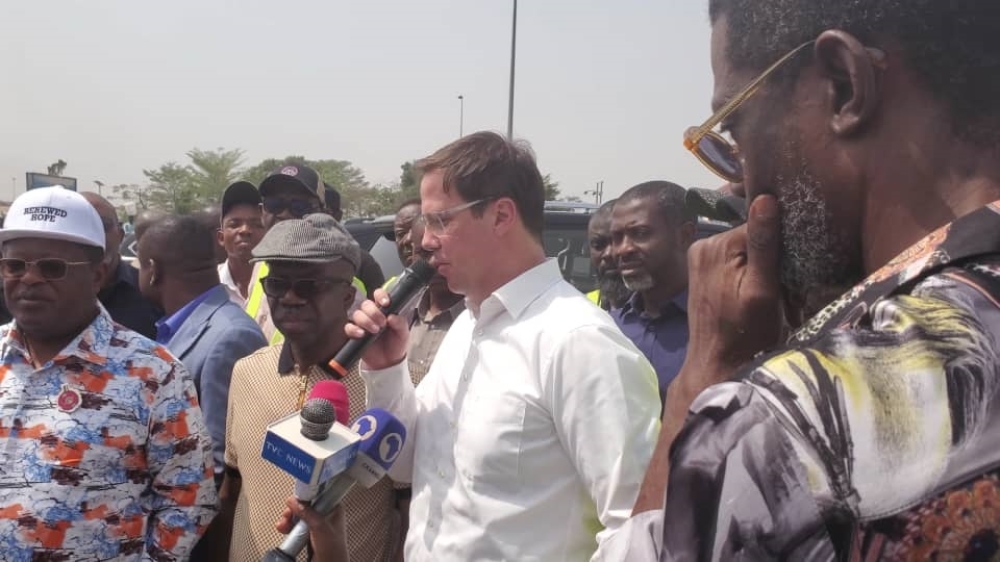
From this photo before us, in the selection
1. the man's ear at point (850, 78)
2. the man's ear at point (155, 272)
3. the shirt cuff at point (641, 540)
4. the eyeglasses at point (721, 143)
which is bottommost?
the man's ear at point (155, 272)

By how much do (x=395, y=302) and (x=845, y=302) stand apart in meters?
1.57

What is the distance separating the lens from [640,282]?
397 cm

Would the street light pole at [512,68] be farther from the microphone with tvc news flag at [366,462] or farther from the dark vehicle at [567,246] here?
the microphone with tvc news flag at [366,462]

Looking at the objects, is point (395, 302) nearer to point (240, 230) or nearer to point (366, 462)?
point (366, 462)

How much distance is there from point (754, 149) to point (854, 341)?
43cm

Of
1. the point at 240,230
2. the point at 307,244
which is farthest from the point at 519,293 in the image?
the point at 240,230

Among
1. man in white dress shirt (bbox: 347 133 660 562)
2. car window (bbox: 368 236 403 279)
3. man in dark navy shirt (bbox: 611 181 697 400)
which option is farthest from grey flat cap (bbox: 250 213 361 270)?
car window (bbox: 368 236 403 279)

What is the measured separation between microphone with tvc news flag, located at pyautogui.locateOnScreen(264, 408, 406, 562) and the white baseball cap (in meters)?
1.33

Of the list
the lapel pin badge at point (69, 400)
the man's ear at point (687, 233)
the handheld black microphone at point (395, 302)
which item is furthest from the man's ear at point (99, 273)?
the man's ear at point (687, 233)

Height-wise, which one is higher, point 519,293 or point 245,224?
point 519,293

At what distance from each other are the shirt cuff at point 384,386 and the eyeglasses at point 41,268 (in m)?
1.17

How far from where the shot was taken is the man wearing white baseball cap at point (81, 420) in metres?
2.28

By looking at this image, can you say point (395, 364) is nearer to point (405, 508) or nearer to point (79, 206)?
point (405, 508)

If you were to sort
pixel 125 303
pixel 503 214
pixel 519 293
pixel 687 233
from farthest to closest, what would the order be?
pixel 687 233 → pixel 125 303 → pixel 503 214 → pixel 519 293
